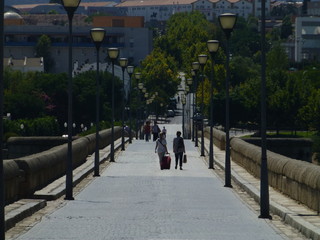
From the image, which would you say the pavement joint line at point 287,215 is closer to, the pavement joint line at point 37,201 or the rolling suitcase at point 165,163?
the pavement joint line at point 37,201

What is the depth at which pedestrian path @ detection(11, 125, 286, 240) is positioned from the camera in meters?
19.6

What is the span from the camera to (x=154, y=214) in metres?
23.6

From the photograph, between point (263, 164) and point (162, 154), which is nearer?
point (263, 164)

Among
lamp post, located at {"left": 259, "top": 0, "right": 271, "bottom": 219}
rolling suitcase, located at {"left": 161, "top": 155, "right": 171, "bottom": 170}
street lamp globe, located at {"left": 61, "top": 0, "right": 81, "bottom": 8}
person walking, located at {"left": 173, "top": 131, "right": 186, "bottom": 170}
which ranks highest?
street lamp globe, located at {"left": 61, "top": 0, "right": 81, "bottom": 8}

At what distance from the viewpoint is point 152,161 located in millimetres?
52000

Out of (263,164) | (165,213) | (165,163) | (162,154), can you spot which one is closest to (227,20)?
(263,164)

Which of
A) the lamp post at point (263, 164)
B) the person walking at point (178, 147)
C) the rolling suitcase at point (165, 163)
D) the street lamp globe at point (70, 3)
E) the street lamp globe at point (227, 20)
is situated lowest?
the rolling suitcase at point (165, 163)

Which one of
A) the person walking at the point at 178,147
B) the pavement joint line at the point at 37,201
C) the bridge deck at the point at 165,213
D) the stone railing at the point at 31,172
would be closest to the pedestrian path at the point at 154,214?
the bridge deck at the point at 165,213

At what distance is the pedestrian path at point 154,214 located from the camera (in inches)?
771

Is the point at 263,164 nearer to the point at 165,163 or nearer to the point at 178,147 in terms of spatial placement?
the point at 165,163

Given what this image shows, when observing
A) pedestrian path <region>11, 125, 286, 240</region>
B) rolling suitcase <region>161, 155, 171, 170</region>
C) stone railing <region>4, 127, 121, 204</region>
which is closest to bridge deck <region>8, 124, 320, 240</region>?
pedestrian path <region>11, 125, 286, 240</region>

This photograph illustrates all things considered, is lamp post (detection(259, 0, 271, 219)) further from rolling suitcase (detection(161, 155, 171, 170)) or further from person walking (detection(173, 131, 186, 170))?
person walking (detection(173, 131, 186, 170))

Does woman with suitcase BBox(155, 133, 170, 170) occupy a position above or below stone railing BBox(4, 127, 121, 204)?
below

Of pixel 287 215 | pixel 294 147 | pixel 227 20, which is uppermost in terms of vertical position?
pixel 227 20
